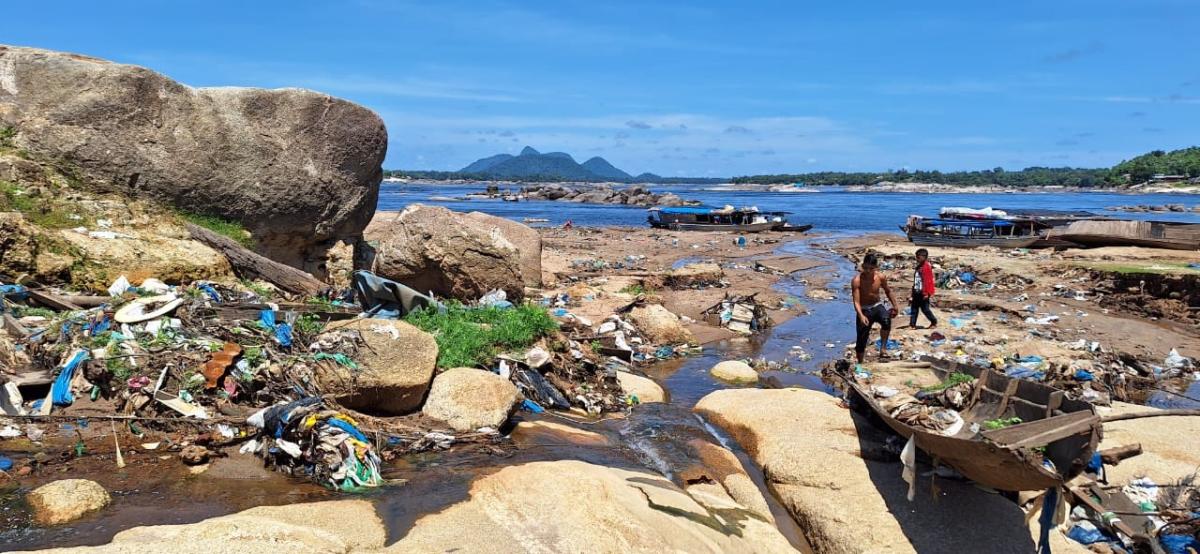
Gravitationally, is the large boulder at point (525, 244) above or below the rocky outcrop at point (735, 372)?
above

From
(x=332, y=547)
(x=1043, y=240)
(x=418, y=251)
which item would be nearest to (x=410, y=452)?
(x=332, y=547)

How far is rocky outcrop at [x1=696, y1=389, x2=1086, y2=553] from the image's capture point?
18.6 feet

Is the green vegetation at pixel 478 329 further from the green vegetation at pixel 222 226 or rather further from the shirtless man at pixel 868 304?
the shirtless man at pixel 868 304

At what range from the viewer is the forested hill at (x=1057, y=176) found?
9081cm

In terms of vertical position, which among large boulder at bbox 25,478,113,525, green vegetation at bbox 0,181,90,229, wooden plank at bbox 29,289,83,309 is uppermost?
green vegetation at bbox 0,181,90,229

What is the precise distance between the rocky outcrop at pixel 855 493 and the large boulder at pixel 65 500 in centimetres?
519

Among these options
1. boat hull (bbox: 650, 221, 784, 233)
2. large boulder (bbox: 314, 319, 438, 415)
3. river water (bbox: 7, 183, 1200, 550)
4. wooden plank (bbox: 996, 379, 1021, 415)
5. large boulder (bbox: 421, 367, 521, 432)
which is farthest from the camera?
boat hull (bbox: 650, 221, 784, 233)

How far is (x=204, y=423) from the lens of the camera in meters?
5.83

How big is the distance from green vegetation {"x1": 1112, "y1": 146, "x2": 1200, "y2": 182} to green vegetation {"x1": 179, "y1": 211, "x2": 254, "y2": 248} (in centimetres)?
10559

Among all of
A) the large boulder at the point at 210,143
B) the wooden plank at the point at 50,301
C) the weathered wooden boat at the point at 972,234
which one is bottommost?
the weathered wooden boat at the point at 972,234

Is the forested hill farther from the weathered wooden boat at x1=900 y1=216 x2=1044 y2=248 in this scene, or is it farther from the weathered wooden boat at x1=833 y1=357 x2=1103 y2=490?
the weathered wooden boat at x1=833 y1=357 x2=1103 y2=490

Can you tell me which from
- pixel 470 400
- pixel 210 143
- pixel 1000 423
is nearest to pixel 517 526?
pixel 470 400

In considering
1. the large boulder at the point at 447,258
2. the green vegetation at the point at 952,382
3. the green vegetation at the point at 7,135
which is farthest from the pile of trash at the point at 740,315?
the green vegetation at the point at 7,135

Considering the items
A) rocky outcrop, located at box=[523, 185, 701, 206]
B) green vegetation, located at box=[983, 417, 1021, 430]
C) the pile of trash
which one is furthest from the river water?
rocky outcrop, located at box=[523, 185, 701, 206]
